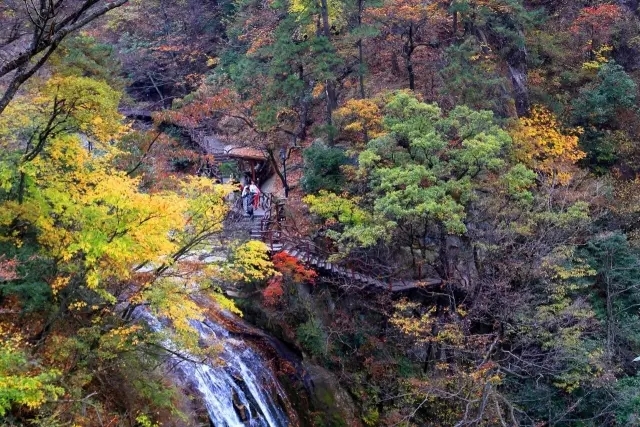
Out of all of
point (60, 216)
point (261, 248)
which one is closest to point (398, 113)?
point (261, 248)

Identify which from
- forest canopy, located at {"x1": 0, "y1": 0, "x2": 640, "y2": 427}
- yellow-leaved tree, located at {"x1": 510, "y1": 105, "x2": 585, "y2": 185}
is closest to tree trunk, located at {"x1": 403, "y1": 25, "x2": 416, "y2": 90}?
forest canopy, located at {"x1": 0, "y1": 0, "x2": 640, "y2": 427}

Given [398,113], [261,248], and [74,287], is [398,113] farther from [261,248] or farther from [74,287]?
[74,287]

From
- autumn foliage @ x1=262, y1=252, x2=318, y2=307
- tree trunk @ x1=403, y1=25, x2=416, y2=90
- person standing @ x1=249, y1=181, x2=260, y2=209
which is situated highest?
tree trunk @ x1=403, y1=25, x2=416, y2=90

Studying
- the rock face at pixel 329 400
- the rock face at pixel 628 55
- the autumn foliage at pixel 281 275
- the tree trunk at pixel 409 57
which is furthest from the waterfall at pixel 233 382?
the rock face at pixel 628 55

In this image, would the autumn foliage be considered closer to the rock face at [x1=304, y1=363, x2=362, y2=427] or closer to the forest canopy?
the forest canopy

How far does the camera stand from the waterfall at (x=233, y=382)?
12891mm

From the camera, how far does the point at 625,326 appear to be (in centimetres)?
1792

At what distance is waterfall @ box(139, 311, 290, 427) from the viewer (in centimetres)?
1289

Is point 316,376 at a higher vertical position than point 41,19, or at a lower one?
→ lower

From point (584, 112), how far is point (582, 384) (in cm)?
1207

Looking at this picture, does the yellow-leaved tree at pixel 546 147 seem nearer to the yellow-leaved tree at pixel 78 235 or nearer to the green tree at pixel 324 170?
the green tree at pixel 324 170

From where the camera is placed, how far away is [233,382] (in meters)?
13.6

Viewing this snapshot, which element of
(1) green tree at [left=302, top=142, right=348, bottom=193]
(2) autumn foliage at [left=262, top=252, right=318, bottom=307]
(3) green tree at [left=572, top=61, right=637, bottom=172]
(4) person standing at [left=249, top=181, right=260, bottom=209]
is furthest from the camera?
(3) green tree at [left=572, top=61, right=637, bottom=172]

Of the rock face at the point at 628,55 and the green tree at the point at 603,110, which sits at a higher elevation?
the rock face at the point at 628,55
